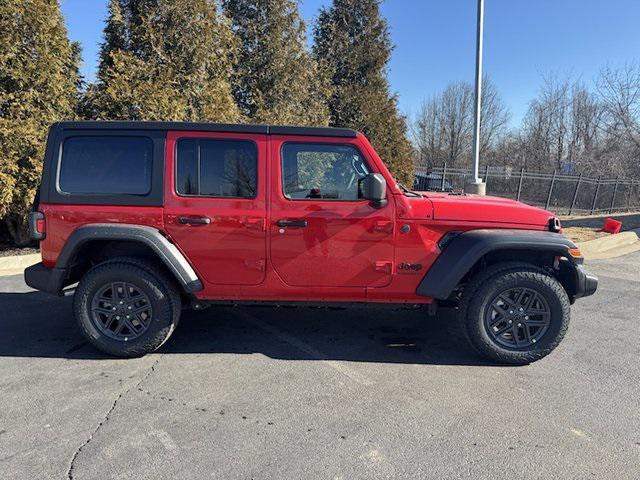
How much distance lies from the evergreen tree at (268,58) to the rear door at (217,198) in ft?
21.4

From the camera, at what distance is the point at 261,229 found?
3.75m

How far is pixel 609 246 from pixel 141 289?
10.3m

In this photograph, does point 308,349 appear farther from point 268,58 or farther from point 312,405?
point 268,58

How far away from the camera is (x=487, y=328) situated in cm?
379

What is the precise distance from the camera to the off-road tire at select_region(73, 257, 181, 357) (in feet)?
12.3

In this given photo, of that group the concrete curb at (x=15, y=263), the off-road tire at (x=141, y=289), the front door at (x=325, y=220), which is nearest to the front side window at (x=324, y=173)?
the front door at (x=325, y=220)

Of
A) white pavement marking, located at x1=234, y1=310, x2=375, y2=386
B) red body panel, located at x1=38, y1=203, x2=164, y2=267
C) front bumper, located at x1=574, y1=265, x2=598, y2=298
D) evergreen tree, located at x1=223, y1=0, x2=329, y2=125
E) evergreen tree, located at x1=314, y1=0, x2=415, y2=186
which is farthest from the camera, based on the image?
evergreen tree, located at x1=314, y1=0, x2=415, y2=186

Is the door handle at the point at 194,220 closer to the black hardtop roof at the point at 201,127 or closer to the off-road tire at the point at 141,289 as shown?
the off-road tire at the point at 141,289

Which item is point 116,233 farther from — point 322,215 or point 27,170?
point 27,170

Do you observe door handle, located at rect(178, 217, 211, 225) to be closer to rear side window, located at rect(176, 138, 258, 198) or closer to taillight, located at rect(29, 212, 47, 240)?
rear side window, located at rect(176, 138, 258, 198)

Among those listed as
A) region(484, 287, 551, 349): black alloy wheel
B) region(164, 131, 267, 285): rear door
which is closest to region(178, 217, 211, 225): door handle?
region(164, 131, 267, 285): rear door

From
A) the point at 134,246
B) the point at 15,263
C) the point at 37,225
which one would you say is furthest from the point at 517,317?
the point at 15,263

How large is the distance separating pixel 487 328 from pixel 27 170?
725cm

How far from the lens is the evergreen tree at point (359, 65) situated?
12555 millimetres
